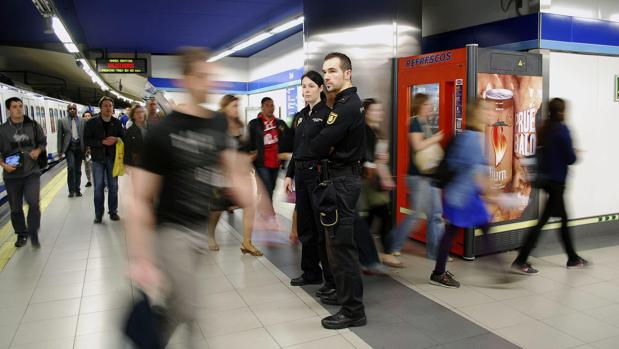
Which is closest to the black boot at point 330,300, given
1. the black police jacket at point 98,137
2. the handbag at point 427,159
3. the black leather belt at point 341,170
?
the black leather belt at point 341,170

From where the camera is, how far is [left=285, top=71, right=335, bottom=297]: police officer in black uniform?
3.63 m

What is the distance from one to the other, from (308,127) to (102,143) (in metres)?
4.06

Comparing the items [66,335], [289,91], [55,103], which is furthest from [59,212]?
[55,103]

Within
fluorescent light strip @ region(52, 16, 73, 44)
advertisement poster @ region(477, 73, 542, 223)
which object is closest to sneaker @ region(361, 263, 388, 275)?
advertisement poster @ region(477, 73, 542, 223)

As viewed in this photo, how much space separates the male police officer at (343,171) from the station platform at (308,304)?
21cm

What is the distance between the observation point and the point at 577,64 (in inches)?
215

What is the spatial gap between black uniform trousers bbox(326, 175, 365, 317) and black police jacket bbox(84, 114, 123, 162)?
4476 mm

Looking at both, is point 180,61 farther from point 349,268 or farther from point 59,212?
point 59,212

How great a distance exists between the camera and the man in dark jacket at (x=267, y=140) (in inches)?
202

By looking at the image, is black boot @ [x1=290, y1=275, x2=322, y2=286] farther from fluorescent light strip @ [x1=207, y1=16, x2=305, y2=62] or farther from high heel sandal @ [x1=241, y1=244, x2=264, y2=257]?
fluorescent light strip @ [x1=207, y1=16, x2=305, y2=62]

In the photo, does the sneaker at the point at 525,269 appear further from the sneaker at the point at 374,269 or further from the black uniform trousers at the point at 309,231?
the black uniform trousers at the point at 309,231

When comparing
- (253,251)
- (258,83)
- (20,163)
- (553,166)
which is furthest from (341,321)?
(258,83)

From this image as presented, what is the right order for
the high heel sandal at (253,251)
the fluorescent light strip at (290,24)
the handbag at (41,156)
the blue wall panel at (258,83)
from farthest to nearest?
the blue wall panel at (258,83), the fluorescent light strip at (290,24), the handbag at (41,156), the high heel sandal at (253,251)

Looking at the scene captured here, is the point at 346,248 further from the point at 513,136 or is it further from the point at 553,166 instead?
the point at 513,136
